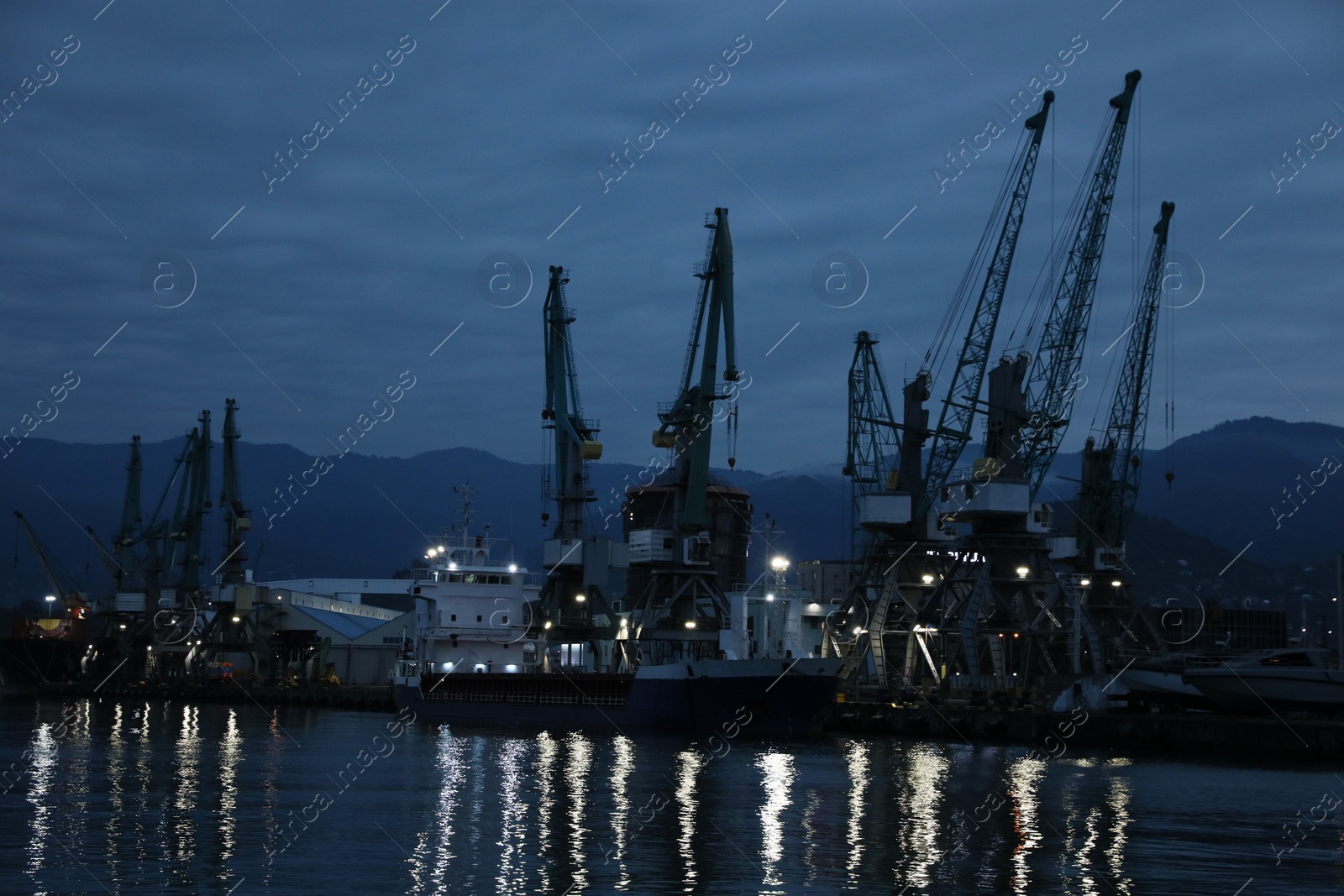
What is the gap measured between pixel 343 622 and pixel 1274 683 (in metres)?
88.9

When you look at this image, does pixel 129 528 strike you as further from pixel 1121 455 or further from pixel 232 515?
pixel 1121 455

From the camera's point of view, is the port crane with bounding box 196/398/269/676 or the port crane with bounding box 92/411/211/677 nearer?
the port crane with bounding box 196/398/269/676

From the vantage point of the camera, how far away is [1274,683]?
194 ft

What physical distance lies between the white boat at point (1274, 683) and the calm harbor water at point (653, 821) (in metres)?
8.84

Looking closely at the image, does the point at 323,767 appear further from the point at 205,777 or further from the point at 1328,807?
the point at 1328,807

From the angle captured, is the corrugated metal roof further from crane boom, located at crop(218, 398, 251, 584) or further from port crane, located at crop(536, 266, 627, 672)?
port crane, located at crop(536, 266, 627, 672)

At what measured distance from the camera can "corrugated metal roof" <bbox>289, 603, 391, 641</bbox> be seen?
415 feet

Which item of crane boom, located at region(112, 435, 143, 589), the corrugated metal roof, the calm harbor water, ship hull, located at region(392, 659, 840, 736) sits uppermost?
crane boom, located at region(112, 435, 143, 589)

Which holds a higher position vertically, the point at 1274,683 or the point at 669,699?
the point at 1274,683

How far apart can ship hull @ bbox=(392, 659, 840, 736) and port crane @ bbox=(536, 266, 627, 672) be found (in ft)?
24.4

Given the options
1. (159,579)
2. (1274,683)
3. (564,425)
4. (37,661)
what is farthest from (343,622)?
(1274,683)

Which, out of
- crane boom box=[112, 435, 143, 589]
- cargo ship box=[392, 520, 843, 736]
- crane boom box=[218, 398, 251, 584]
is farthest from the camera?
crane boom box=[112, 435, 143, 589]

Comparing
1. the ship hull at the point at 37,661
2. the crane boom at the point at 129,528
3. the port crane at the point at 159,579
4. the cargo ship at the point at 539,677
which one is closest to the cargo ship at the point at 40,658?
the ship hull at the point at 37,661

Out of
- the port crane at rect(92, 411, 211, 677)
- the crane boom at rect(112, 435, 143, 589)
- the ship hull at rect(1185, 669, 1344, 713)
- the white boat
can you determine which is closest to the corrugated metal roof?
the port crane at rect(92, 411, 211, 677)
